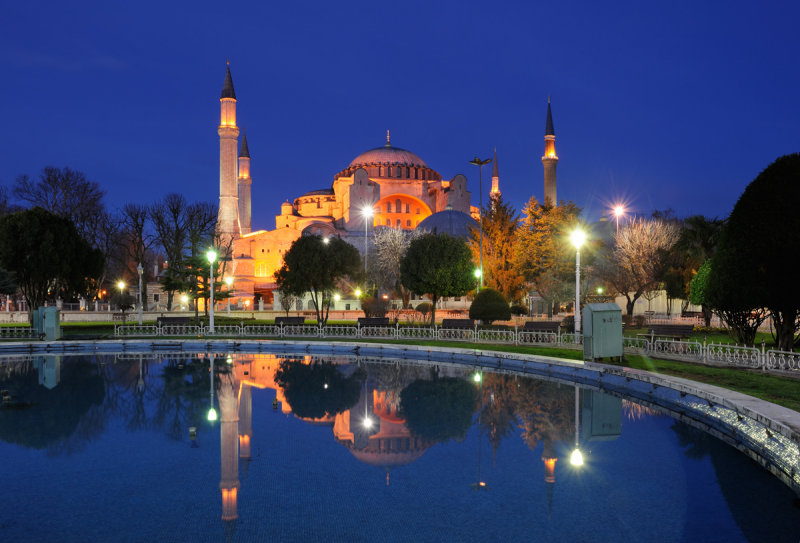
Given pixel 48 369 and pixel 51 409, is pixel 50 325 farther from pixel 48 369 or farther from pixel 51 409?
pixel 51 409

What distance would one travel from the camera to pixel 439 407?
11242 millimetres

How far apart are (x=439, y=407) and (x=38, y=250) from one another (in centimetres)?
2409

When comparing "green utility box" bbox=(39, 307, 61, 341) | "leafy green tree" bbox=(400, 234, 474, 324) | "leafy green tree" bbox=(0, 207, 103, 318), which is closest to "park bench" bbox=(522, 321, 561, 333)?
"leafy green tree" bbox=(400, 234, 474, 324)

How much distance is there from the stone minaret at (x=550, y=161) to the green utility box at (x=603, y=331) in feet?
157

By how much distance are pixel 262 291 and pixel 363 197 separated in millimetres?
19602

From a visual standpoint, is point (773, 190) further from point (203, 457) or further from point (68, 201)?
point (68, 201)

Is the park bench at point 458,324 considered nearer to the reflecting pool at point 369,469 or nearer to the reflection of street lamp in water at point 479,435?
the reflection of street lamp in water at point 479,435

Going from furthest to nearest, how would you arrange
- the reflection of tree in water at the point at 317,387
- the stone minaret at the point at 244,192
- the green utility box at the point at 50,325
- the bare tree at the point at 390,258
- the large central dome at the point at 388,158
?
the large central dome at the point at 388,158
the stone minaret at the point at 244,192
the bare tree at the point at 390,258
the green utility box at the point at 50,325
the reflection of tree in water at the point at 317,387

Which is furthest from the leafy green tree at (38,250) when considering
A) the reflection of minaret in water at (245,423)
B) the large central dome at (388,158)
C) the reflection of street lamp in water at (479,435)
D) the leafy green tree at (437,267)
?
the large central dome at (388,158)

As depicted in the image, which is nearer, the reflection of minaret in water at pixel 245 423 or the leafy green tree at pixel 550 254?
the reflection of minaret in water at pixel 245 423

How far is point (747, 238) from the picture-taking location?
577 inches

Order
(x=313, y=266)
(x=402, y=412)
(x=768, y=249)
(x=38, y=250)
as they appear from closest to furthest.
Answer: (x=402, y=412) < (x=768, y=249) < (x=38, y=250) < (x=313, y=266)

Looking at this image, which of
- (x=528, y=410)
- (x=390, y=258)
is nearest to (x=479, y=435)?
(x=528, y=410)

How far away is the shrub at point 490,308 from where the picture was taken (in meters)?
27.1
